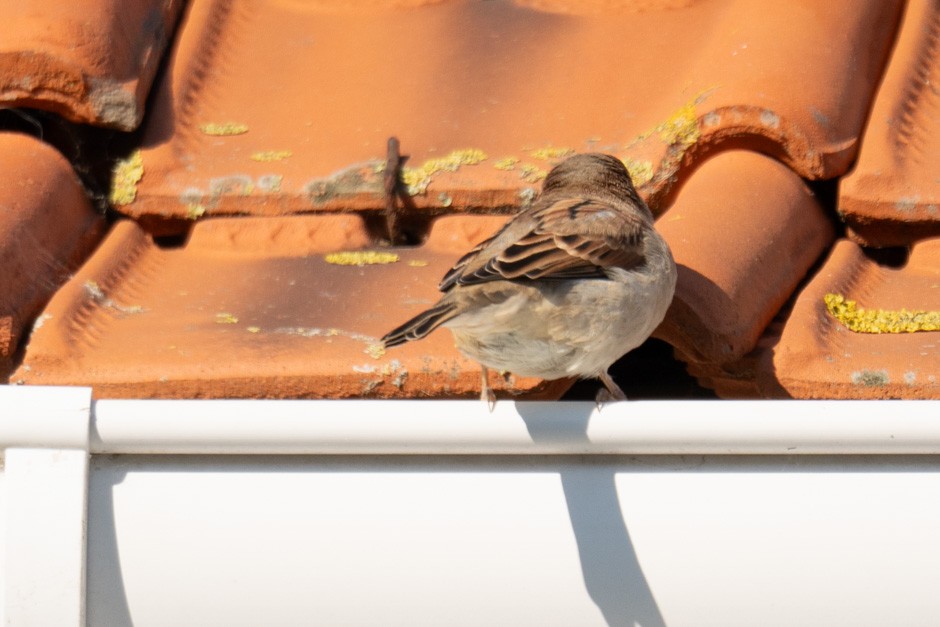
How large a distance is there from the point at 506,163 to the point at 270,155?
1.69 ft

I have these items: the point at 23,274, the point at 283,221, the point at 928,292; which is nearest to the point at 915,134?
the point at 928,292

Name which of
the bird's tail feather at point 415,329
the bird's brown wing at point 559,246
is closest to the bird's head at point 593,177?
the bird's brown wing at point 559,246

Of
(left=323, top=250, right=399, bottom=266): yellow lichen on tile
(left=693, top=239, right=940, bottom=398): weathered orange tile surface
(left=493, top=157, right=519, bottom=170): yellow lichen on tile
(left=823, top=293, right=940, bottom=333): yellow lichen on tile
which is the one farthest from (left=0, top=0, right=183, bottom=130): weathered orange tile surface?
(left=823, top=293, right=940, bottom=333): yellow lichen on tile

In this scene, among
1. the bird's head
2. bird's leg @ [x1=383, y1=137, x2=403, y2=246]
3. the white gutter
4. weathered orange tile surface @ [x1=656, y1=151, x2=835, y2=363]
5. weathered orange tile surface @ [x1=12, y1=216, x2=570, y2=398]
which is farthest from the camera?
bird's leg @ [x1=383, y1=137, x2=403, y2=246]

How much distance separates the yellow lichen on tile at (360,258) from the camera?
8.30 feet

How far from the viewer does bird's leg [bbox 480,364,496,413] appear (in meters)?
1.98

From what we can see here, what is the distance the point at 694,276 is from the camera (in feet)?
7.70

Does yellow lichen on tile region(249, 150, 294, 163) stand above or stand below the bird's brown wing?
below

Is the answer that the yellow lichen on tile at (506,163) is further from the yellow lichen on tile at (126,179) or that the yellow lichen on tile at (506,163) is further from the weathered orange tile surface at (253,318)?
the yellow lichen on tile at (126,179)

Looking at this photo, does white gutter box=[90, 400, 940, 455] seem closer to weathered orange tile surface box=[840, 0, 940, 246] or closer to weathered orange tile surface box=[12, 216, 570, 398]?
weathered orange tile surface box=[12, 216, 570, 398]

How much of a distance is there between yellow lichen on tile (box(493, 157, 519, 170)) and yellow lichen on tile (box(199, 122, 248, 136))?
1.90ft

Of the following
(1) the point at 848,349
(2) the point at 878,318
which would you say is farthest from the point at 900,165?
(1) the point at 848,349

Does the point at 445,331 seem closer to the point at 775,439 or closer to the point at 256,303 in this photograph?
the point at 256,303

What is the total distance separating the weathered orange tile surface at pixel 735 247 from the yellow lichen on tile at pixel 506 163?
343mm
